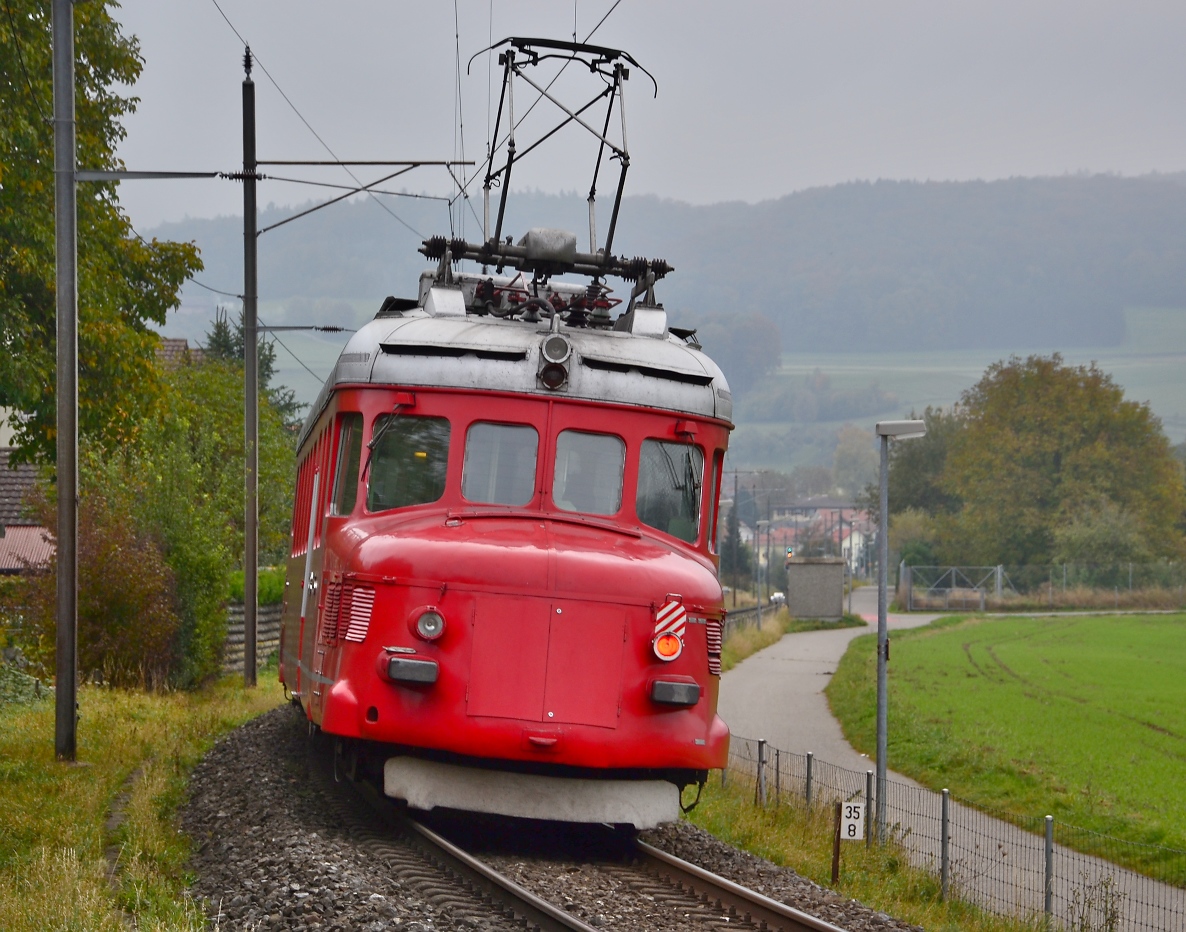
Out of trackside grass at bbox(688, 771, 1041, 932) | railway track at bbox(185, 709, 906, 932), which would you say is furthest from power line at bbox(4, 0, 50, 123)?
trackside grass at bbox(688, 771, 1041, 932)

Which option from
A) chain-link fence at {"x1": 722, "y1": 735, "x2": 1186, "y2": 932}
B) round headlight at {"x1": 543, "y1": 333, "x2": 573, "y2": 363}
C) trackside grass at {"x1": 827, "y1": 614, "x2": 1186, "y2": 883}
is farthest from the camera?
trackside grass at {"x1": 827, "y1": 614, "x2": 1186, "y2": 883}

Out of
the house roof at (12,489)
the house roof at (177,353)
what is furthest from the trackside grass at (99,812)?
the house roof at (177,353)

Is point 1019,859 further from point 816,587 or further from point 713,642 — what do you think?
point 816,587

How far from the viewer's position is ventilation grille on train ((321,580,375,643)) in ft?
30.7

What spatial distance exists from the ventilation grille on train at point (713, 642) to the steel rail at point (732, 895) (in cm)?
126

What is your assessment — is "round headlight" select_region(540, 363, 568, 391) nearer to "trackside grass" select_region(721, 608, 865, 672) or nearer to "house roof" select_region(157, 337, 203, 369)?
"trackside grass" select_region(721, 608, 865, 672)

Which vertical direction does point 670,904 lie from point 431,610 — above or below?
below

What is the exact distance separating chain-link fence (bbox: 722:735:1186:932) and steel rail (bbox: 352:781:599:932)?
3.88m

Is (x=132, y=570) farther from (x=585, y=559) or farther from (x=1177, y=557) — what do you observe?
(x=1177, y=557)

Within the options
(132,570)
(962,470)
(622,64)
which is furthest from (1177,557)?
(622,64)

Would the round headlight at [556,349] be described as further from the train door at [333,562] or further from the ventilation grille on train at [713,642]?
the ventilation grille on train at [713,642]

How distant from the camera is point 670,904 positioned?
8758mm

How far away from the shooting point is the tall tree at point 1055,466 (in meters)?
93.2

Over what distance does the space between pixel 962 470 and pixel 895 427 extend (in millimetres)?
84839
